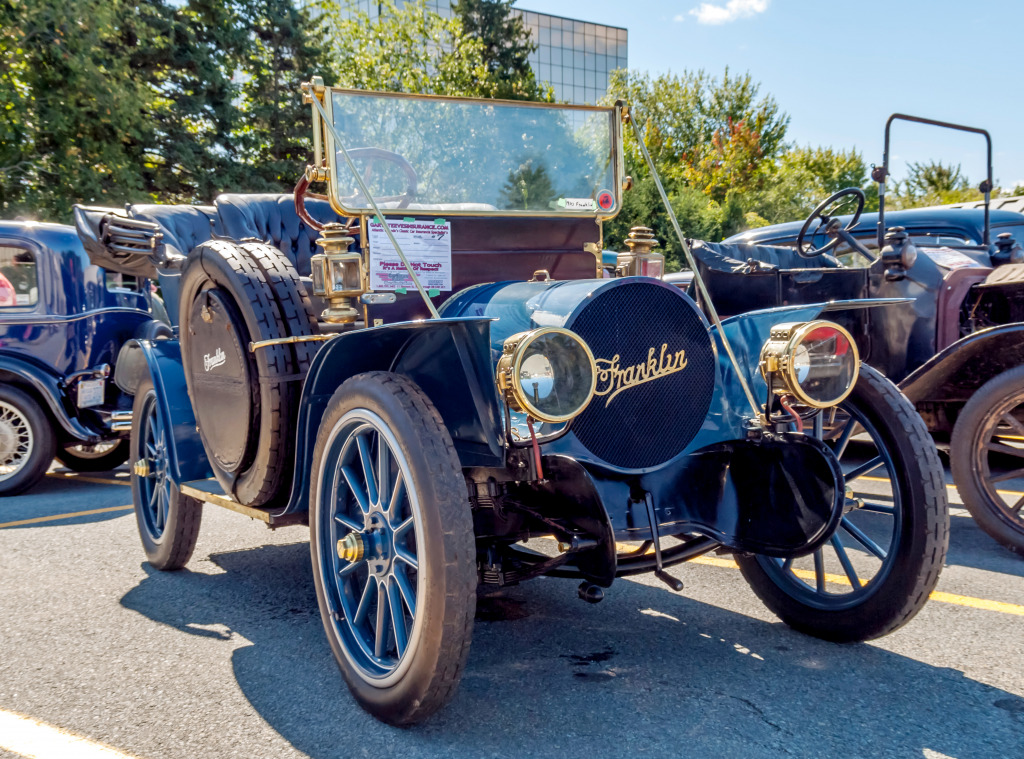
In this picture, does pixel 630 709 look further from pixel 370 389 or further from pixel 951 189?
pixel 951 189

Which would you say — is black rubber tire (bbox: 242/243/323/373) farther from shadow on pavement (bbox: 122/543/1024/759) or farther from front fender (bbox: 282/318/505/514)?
shadow on pavement (bbox: 122/543/1024/759)

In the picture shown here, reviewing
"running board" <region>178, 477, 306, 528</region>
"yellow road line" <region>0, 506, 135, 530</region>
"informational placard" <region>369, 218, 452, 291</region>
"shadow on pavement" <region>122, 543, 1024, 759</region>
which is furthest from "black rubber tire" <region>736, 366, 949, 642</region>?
"yellow road line" <region>0, 506, 135, 530</region>

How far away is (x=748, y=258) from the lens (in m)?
5.89

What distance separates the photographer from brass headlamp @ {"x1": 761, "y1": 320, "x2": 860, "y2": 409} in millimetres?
2520

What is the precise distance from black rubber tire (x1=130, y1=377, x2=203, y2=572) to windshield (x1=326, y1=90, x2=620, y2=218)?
152 cm

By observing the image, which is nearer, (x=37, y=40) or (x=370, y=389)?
(x=370, y=389)

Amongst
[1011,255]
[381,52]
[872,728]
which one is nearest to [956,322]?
[1011,255]

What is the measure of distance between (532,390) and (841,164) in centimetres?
4340

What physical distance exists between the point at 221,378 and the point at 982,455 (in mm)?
3513

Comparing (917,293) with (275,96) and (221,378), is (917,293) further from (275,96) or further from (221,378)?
(275,96)

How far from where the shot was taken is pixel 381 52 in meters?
26.2

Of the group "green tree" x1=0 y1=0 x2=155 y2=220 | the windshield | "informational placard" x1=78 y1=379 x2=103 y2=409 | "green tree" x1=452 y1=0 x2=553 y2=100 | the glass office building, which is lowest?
"informational placard" x1=78 y1=379 x2=103 y2=409

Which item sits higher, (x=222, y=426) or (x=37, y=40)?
(x=37, y=40)

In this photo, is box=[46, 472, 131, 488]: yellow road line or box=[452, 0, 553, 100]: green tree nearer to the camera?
box=[46, 472, 131, 488]: yellow road line
